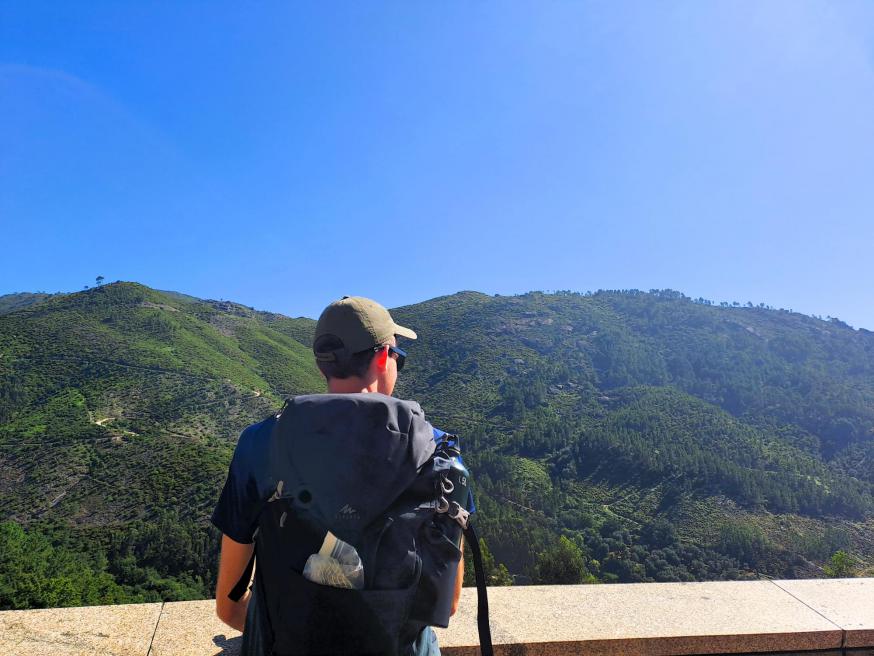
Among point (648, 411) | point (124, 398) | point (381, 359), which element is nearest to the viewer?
point (381, 359)

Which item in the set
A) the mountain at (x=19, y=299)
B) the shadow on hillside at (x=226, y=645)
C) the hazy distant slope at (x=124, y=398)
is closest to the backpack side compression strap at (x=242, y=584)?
the shadow on hillside at (x=226, y=645)

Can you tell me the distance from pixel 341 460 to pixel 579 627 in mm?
1774

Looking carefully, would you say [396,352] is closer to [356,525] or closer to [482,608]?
[356,525]

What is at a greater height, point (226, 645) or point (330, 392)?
point (330, 392)

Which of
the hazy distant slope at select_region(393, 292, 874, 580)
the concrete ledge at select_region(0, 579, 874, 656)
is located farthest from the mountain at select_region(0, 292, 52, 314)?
the concrete ledge at select_region(0, 579, 874, 656)

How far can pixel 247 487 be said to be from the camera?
1191 mm

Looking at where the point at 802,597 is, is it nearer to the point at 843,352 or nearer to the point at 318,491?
the point at 318,491

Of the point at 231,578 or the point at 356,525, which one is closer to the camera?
the point at 356,525

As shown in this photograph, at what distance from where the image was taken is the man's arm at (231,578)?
125 cm

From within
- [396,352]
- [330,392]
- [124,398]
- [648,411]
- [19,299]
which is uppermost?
[19,299]

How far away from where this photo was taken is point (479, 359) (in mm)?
99375

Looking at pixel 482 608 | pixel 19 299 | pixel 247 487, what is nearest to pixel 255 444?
pixel 247 487

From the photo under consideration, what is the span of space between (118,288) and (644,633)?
9807 cm

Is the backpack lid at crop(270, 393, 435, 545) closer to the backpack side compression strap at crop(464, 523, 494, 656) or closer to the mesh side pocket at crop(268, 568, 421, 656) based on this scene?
the mesh side pocket at crop(268, 568, 421, 656)
